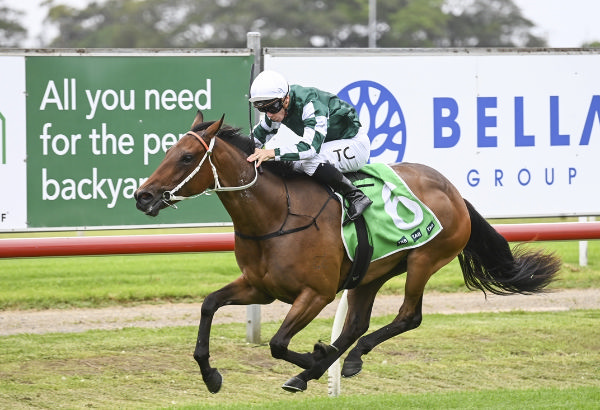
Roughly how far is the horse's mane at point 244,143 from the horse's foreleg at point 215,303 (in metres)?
0.74

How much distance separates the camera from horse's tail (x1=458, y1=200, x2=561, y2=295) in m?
7.92

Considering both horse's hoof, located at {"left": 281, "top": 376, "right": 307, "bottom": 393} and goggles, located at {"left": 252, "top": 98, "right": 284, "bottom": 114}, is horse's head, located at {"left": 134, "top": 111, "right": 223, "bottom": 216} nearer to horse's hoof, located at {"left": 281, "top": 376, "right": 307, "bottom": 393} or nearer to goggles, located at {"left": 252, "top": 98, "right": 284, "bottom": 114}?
goggles, located at {"left": 252, "top": 98, "right": 284, "bottom": 114}

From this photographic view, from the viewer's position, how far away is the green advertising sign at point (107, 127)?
9.10 metres

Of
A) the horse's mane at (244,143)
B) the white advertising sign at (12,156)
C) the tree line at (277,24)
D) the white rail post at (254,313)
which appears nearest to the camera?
the horse's mane at (244,143)

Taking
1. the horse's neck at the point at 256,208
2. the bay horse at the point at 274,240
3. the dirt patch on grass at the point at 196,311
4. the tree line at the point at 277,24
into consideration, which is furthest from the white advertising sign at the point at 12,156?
the tree line at the point at 277,24

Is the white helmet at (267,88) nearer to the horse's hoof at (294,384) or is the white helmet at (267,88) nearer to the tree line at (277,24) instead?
the horse's hoof at (294,384)

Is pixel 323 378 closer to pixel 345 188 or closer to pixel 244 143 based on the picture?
pixel 345 188

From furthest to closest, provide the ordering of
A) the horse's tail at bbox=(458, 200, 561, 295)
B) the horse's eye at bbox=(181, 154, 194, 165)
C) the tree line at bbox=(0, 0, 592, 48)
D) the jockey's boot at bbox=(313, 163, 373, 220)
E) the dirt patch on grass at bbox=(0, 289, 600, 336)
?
the tree line at bbox=(0, 0, 592, 48)
the dirt patch on grass at bbox=(0, 289, 600, 336)
the horse's tail at bbox=(458, 200, 561, 295)
the jockey's boot at bbox=(313, 163, 373, 220)
the horse's eye at bbox=(181, 154, 194, 165)

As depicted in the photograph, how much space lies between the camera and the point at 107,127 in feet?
30.2

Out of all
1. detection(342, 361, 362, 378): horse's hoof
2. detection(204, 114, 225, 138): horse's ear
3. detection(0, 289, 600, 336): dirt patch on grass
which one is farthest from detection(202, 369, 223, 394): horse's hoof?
detection(0, 289, 600, 336): dirt patch on grass

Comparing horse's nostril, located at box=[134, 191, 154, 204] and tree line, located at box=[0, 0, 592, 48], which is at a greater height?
tree line, located at box=[0, 0, 592, 48]

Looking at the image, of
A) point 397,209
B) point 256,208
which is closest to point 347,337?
point 397,209

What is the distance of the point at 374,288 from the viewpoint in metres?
7.43

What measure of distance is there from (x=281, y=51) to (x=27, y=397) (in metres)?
3.84
